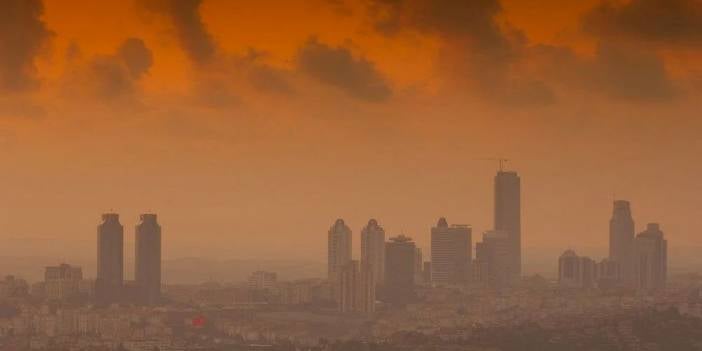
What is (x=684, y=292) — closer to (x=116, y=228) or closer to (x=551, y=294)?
(x=551, y=294)

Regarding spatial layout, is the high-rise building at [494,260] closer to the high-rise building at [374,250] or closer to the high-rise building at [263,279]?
the high-rise building at [374,250]

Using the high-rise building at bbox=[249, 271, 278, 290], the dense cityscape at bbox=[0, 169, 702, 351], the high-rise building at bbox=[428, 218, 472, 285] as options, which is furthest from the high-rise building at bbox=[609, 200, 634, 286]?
the high-rise building at bbox=[249, 271, 278, 290]

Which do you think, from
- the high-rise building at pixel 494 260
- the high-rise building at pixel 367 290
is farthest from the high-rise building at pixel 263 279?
the high-rise building at pixel 494 260

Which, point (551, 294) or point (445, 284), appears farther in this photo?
point (445, 284)

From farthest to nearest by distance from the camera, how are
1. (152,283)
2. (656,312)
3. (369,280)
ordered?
(369,280) → (152,283) → (656,312)

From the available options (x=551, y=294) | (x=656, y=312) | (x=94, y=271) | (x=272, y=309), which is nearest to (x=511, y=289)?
(x=551, y=294)

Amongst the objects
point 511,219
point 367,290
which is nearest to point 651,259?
point 511,219

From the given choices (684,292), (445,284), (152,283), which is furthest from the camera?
(445,284)
